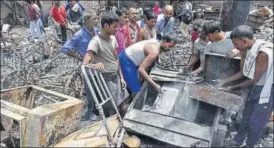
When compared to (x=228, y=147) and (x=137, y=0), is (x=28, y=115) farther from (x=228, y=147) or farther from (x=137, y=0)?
(x=137, y=0)

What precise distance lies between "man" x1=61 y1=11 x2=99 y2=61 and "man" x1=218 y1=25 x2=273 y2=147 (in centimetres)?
231

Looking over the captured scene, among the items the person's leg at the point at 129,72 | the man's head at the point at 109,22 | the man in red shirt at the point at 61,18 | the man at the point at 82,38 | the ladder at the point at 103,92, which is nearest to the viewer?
the ladder at the point at 103,92

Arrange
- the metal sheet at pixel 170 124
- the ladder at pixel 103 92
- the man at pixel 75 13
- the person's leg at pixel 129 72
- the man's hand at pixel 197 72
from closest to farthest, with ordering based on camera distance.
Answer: the ladder at pixel 103 92 < the metal sheet at pixel 170 124 < the person's leg at pixel 129 72 < the man's hand at pixel 197 72 < the man at pixel 75 13

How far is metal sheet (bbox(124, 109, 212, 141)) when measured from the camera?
12.0ft

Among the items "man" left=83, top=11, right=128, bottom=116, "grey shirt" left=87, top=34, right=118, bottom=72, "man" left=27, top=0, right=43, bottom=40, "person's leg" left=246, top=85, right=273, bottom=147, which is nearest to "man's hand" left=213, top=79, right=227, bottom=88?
"person's leg" left=246, top=85, right=273, bottom=147

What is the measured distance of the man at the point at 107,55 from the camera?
4016 millimetres

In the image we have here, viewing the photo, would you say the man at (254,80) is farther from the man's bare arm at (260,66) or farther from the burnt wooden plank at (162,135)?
the burnt wooden plank at (162,135)

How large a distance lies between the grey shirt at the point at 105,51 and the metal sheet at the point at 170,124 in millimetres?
790

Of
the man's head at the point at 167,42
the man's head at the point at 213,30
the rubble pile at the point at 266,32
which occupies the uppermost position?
the man's head at the point at 213,30

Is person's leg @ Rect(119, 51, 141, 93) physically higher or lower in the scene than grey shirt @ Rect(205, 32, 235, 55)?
lower

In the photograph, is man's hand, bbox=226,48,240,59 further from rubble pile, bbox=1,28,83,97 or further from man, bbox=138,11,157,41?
rubble pile, bbox=1,28,83,97

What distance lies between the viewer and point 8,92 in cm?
386

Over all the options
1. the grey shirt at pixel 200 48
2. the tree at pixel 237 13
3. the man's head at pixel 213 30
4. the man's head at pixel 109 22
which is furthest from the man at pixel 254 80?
the tree at pixel 237 13

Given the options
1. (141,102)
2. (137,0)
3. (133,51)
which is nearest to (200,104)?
(141,102)
